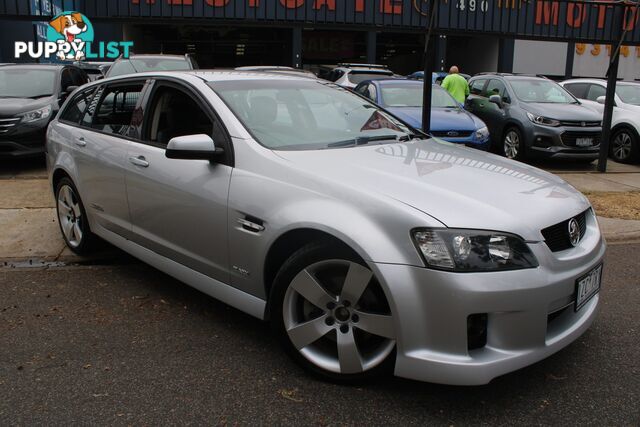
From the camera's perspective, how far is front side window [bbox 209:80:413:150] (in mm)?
3553

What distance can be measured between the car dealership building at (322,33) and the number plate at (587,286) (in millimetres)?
8236

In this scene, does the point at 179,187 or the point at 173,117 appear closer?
the point at 179,187

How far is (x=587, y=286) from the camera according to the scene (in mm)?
2988

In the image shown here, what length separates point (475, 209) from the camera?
105 inches

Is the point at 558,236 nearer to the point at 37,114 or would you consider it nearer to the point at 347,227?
the point at 347,227

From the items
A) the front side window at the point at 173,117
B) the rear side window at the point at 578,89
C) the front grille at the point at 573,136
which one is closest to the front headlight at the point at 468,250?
the front side window at the point at 173,117

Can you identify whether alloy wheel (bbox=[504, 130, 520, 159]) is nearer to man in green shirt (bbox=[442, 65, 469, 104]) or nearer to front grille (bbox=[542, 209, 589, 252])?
man in green shirt (bbox=[442, 65, 469, 104])

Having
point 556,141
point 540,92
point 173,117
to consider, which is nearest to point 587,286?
point 173,117

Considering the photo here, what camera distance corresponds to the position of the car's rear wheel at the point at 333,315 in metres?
2.76

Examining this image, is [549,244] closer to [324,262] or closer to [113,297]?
[324,262]

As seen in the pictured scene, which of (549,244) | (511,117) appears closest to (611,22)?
(511,117)

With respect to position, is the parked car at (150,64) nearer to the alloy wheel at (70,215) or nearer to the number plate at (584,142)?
the alloy wheel at (70,215)

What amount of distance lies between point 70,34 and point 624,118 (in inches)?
517

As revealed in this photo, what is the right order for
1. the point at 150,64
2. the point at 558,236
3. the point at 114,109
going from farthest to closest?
the point at 150,64 → the point at 114,109 → the point at 558,236
